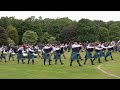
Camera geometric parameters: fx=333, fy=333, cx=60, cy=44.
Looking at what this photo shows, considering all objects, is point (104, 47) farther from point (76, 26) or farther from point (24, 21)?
point (24, 21)

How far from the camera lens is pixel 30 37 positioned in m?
81.4

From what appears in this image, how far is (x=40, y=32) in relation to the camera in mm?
86938

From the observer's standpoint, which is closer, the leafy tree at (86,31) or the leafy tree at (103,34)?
the leafy tree at (86,31)

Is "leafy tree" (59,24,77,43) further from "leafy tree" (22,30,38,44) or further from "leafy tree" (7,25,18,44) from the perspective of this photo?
"leafy tree" (7,25,18,44)

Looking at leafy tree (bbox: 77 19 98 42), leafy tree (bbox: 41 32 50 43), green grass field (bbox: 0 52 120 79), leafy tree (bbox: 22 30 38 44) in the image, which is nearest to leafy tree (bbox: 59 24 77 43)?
leafy tree (bbox: 77 19 98 42)

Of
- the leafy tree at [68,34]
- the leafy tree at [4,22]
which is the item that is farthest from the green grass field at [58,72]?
the leafy tree at [4,22]

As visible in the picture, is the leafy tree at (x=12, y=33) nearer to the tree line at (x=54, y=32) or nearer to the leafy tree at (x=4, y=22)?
the tree line at (x=54, y=32)

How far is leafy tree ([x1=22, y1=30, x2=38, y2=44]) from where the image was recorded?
81262 millimetres

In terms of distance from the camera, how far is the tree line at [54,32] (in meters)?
77.8
